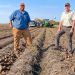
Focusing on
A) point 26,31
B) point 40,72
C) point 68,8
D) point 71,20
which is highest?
point 68,8

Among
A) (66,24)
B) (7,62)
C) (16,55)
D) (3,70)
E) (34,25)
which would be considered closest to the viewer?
(3,70)

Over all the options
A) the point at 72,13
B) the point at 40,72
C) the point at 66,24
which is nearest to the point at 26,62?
the point at 40,72

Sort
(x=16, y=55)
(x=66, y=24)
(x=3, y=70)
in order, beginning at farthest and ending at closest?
(x=16, y=55) < (x=66, y=24) < (x=3, y=70)

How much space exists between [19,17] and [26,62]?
5.82 ft

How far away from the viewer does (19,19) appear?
455 centimetres

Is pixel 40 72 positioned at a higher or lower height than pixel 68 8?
lower

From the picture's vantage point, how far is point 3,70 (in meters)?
3.46

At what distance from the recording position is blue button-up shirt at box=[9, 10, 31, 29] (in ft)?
14.8

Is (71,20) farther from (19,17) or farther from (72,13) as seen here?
(19,17)

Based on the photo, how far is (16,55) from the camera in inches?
187

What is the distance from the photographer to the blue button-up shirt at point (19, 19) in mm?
4513

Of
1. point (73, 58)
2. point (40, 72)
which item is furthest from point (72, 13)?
point (40, 72)

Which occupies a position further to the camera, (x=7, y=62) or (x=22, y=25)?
(x=22, y=25)

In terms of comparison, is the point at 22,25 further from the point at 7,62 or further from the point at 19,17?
the point at 7,62
